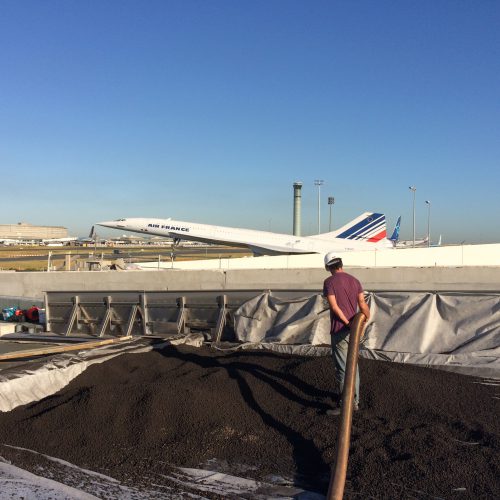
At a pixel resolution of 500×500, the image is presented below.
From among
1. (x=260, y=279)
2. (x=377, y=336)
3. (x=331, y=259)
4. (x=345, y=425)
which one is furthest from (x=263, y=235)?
(x=345, y=425)

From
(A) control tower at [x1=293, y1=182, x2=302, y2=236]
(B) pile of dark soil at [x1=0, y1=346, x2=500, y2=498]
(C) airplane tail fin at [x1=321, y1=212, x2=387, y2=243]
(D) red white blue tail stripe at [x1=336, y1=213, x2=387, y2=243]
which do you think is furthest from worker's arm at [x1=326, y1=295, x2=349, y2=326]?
(A) control tower at [x1=293, y1=182, x2=302, y2=236]

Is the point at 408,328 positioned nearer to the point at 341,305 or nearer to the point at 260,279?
the point at 341,305

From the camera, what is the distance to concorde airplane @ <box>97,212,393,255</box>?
3750 centimetres

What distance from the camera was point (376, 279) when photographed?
17156mm

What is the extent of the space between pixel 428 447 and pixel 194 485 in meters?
2.09

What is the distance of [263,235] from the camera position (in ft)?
127

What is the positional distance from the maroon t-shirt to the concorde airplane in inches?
1245

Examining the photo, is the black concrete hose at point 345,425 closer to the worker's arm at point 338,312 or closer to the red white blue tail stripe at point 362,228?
the worker's arm at point 338,312

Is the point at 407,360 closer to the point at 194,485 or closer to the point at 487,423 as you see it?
the point at 487,423

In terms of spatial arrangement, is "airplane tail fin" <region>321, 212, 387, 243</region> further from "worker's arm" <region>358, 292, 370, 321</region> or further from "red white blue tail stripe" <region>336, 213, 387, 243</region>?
"worker's arm" <region>358, 292, 370, 321</region>

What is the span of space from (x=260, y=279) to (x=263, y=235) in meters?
21.3

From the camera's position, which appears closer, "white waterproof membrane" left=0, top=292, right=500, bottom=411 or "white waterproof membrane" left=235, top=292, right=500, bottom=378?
"white waterproof membrane" left=0, top=292, right=500, bottom=411

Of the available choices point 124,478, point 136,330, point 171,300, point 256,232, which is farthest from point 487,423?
point 256,232

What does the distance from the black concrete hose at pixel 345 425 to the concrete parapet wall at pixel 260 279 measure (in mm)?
10064
